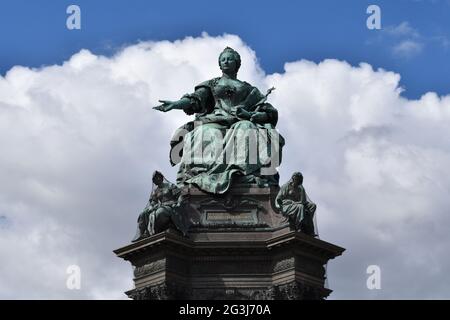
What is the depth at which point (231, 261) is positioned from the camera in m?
48.3

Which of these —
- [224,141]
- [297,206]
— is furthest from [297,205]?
[224,141]

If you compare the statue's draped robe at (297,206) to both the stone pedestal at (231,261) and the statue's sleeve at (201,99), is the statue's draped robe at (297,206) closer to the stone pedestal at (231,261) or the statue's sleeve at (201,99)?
the stone pedestal at (231,261)

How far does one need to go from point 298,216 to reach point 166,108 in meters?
8.54

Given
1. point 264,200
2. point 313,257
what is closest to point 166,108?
point 264,200

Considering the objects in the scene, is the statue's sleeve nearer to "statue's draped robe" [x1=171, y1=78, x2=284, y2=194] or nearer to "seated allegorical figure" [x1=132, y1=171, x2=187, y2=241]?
"statue's draped robe" [x1=171, y1=78, x2=284, y2=194]

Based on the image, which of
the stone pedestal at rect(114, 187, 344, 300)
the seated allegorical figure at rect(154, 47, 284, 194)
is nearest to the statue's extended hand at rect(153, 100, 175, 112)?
the seated allegorical figure at rect(154, 47, 284, 194)

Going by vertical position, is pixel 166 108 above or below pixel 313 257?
above

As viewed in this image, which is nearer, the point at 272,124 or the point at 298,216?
the point at 298,216

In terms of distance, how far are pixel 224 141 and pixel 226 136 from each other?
30cm

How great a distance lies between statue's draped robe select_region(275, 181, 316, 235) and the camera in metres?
48.2

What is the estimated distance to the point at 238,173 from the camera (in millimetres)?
50656

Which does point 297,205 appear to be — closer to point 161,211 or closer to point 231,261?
point 231,261

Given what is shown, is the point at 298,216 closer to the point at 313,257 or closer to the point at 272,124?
the point at 313,257

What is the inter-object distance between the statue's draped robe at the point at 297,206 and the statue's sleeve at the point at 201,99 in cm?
671
